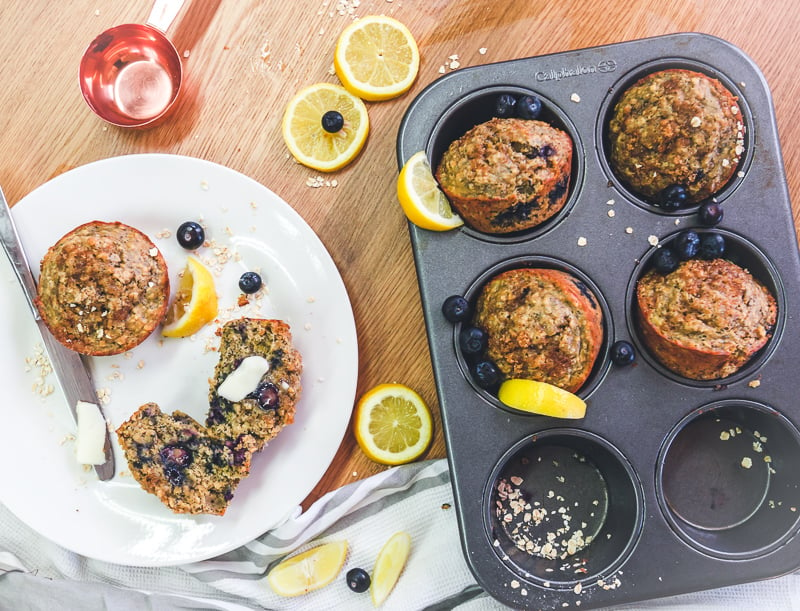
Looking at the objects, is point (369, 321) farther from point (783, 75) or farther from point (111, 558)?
point (783, 75)

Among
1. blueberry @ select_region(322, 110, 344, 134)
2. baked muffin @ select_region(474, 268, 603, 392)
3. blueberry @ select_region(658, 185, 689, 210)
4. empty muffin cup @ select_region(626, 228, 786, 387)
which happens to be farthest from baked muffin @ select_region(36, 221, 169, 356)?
blueberry @ select_region(658, 185, 689, 210)

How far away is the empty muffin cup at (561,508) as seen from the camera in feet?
9.00

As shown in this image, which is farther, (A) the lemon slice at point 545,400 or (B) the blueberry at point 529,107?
(B) the blueberry at point 529,107

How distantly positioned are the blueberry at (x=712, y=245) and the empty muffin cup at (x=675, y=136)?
13 centimetres

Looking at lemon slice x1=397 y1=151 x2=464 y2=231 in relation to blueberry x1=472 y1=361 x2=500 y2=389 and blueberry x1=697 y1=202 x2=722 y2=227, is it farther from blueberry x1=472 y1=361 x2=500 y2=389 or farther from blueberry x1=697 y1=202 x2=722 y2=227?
blueberry x1=697 y1=202 x2=722 y2=227

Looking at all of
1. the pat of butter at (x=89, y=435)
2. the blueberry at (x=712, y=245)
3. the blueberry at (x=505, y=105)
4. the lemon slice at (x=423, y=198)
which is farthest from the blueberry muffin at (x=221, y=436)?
the blueberry at (x=712, y=245)

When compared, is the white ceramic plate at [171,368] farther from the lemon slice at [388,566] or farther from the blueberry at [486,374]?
the blueberry at [486,374]

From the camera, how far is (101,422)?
290 centimetres

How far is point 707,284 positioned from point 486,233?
2.91ft

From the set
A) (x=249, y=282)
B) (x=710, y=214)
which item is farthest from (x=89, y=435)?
(x=710, y=214)

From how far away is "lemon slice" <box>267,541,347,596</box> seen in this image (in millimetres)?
2979

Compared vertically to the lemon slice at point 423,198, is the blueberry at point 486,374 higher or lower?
lower

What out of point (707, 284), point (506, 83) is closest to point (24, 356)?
point (506, 83)

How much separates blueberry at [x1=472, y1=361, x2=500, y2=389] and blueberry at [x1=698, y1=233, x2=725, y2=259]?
0.96 meters
